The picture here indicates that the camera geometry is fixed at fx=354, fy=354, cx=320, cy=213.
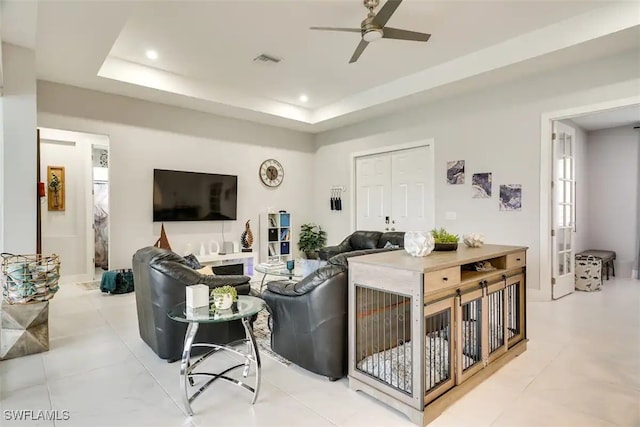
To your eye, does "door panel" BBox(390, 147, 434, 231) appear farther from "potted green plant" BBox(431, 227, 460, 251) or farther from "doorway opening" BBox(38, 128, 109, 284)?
"doorway opening" BBox(38, 128, 109, 284)

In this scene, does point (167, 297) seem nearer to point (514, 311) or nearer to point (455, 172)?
point (514, 311)

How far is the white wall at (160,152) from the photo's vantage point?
523cm

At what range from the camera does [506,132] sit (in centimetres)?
500

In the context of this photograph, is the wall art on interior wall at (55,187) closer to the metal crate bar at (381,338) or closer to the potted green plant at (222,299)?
the potted green plant at (222,299)

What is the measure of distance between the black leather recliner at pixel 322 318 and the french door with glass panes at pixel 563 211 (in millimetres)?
3676

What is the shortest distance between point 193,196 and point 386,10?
4.49 m

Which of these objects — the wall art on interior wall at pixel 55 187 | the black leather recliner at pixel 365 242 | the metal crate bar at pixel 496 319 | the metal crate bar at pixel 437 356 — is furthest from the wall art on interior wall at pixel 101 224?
the metal crate bar at pixel 496 319

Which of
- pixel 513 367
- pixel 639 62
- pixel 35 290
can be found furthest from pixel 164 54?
pixel 639 62

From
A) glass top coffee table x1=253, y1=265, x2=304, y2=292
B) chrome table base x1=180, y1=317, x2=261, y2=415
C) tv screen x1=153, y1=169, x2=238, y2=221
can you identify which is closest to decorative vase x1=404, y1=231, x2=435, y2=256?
chrome table base x1=180, y1=317, x2=261, y2=415

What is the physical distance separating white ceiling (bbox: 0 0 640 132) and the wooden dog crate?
2.65 metres

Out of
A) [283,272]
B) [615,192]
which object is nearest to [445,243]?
[283,272]

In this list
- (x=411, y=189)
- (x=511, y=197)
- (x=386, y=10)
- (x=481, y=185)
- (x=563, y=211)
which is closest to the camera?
(x=386, y=10)

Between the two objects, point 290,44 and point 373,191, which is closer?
point 290,44

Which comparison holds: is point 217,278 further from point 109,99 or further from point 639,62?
point 639,62
